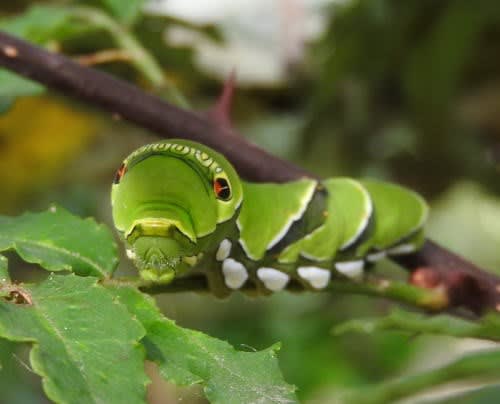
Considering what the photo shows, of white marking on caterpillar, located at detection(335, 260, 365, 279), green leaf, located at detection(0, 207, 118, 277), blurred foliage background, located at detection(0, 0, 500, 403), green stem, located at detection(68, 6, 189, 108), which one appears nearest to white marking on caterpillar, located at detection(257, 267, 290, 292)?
white marking on caterpillar, located at detection(335, 260, 365, 279)

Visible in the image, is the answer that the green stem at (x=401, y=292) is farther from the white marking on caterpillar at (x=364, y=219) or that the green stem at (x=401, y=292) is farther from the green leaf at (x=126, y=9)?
the green leaf at (x=126, y=9)

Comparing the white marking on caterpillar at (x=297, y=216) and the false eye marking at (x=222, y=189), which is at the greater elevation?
the false eye marking at (x=222, y=189)

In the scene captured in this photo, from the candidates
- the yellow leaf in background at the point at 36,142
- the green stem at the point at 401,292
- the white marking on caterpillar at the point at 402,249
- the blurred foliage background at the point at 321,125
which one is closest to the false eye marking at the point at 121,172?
the green stem at the point at 401,292

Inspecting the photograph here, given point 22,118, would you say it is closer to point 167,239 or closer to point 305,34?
point 305,34

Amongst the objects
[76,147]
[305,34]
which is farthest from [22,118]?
[305,34]

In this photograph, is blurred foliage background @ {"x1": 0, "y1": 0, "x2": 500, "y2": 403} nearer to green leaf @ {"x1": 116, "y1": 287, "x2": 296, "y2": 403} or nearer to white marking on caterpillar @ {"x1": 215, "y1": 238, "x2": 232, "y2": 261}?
white marking on caterpillar @ {"x1": 215, "y1": 238, "x2": 232, "y2": 261}

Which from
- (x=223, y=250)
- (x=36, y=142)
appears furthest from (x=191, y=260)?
(x=36, y=142)

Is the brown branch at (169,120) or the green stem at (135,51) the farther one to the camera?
the green stem at (135,51)
